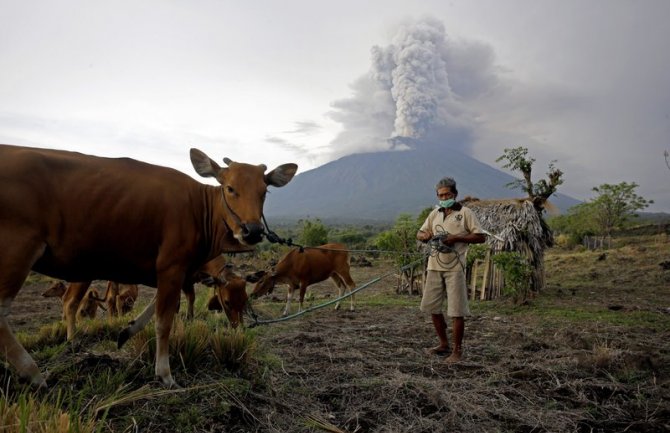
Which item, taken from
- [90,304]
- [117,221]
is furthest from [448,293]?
[90,304]

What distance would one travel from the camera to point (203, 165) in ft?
13.7

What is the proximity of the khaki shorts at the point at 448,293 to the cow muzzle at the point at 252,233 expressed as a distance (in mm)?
2939

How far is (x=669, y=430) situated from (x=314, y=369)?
3382mm

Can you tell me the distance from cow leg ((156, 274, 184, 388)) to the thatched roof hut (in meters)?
11.7

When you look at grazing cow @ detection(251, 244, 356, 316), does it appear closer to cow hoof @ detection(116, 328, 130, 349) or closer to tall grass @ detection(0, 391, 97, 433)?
cow hoof @ detection(116, 328, 130, 349)

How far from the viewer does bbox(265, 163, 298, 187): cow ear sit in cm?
427

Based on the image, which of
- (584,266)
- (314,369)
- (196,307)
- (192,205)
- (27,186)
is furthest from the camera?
(584,266)

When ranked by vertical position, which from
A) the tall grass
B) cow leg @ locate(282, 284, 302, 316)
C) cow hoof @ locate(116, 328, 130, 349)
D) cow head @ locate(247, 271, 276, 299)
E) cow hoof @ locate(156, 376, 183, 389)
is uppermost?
the tall grass

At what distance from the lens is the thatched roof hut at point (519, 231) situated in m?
14.2

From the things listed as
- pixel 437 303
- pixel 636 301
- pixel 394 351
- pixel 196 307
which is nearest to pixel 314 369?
pixel 394 351

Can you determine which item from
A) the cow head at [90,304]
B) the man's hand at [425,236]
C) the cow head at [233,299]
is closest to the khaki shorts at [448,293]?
the man's hand at [425,236]

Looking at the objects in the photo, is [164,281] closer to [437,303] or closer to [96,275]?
[96,275]

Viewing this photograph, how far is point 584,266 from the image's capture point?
2005 cm

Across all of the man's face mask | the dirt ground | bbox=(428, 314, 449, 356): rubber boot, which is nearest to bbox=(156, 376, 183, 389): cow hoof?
the dirt ground
